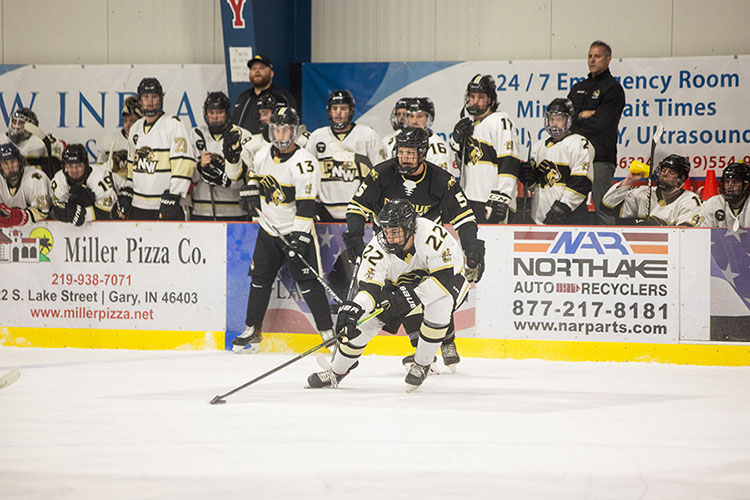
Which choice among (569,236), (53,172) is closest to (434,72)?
(569,236)

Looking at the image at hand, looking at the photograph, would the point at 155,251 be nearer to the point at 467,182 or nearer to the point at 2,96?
the point at 467,182

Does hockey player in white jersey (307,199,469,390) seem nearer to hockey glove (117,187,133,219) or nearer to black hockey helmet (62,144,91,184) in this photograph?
hockey glove (117,187,133,219)

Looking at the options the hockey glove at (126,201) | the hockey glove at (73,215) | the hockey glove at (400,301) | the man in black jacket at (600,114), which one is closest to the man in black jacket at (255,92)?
the hockey glove at (126,201)

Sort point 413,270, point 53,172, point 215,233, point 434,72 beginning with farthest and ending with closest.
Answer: point 434,72 < point 53,172 < point 215,233 < point 413,270

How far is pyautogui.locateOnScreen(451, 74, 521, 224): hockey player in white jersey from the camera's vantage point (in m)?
6.86

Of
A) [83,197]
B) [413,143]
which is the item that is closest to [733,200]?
[413,143]

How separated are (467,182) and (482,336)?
1196mm

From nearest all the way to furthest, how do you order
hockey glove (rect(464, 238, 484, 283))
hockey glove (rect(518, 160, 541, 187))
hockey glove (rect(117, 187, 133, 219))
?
hockey glove (rect(464, 238, 484, 283))
hockey glove (rect(518, 160, 541, 187))
hockey glove (rect(117, 187, 133, 219))

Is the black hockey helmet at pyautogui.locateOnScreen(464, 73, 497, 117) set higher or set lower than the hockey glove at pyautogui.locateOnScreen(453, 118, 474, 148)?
higher

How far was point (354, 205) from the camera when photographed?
627cm

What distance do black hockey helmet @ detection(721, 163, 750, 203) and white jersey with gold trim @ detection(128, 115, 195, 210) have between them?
4.14 meters

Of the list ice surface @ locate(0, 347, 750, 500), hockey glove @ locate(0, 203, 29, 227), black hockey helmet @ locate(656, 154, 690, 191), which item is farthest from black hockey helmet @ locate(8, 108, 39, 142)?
black hockey helmet @ locate(656, 154, 690, 191)

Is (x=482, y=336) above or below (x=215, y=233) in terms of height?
below

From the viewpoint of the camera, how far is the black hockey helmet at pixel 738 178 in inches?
269
